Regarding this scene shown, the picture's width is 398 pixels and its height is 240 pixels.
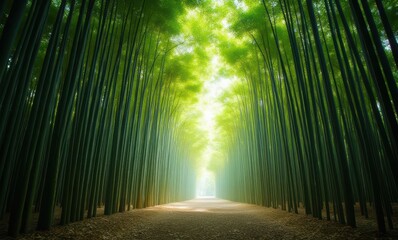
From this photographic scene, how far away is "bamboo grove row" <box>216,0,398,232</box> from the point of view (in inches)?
121

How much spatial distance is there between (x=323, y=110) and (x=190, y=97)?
30.2ft

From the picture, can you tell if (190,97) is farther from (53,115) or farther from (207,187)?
(207,187)

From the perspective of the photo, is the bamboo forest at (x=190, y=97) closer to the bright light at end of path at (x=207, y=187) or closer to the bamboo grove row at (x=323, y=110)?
the bamboo grove row at (x=323, y=110)

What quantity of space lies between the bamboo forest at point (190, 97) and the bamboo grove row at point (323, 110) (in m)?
0.03

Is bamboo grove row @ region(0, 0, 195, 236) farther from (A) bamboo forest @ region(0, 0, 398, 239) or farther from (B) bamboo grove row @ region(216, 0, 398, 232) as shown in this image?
(B) bamboo grove row @ region(216, 0, 398, 232)

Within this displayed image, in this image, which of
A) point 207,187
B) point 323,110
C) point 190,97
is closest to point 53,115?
point 323,110

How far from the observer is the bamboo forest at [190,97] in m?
3.01

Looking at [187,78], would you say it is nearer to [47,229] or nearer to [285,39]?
[285,39]

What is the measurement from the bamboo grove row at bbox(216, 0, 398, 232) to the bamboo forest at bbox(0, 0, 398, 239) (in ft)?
0.11

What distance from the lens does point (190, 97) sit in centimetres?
1309

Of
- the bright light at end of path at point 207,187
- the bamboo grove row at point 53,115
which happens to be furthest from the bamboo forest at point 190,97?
the bright light at end of path at point 207,187

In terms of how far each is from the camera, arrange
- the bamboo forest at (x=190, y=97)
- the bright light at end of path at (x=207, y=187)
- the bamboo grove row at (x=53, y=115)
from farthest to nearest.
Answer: the bright light at end of path at (x=207, y=187) < the bamboo forest at (x=190, y=97) < the bamboo grove row at (x=53, y=115)

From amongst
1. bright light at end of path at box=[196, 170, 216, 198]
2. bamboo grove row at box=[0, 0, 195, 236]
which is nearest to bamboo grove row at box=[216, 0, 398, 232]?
bamboo grove row at box=[0, 0, 195, 236]

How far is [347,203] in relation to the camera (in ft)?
11.8
